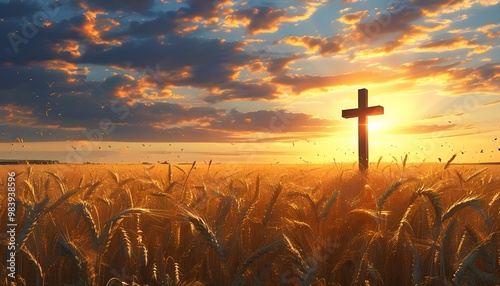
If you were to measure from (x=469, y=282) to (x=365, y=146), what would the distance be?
675 centimetres

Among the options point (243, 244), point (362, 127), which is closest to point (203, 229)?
point (243, 244)

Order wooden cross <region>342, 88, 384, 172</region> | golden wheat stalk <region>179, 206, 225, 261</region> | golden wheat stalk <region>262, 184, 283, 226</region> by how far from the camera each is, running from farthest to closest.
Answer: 1. wooden cross <region>342, 88, 384, 172</region>
2. golden wheat stalk <region>262, 184, 283, 226</region>
3. golden wheat stalk <region>179, 206, 225, 261</region>

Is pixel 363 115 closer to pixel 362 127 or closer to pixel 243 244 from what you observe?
pixel 362 127

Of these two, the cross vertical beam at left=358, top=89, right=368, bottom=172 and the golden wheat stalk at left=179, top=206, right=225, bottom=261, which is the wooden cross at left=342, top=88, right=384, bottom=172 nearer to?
the cross vertical beam at left=358, top=89, right=368, bottom=172

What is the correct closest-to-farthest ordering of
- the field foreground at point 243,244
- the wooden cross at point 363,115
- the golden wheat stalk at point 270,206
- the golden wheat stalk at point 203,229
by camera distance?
1. the golden wheat stalk at point 203,229
2. the field foreground at point 243,244
3. the golden wheat stalk at point 270,206
4. the wooden cross at point 363,115

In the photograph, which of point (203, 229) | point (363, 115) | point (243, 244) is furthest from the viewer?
point (363, 115)

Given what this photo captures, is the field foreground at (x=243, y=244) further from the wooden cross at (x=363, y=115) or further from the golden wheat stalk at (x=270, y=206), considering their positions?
the wooden cross at (x=363, y=115)

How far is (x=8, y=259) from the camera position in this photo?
2.90 m

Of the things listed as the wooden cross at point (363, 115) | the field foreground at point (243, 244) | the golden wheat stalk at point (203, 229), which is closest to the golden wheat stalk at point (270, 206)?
the field foreground at point (243, 244)

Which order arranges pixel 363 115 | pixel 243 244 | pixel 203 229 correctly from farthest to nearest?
pixel 363 115 → pixel 243 244 → pixel 203 229

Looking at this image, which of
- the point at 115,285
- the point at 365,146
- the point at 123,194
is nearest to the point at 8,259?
the point at 115,285

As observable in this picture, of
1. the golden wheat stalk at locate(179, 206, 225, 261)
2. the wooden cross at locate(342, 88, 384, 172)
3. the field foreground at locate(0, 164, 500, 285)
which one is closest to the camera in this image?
A: the golden wheat stalk at locate(179, 206, 225, 261)

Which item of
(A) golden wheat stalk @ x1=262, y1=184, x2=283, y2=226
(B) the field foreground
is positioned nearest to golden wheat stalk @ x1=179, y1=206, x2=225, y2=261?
(B) the field foreground

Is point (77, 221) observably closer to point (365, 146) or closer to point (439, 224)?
point (439, 224)
